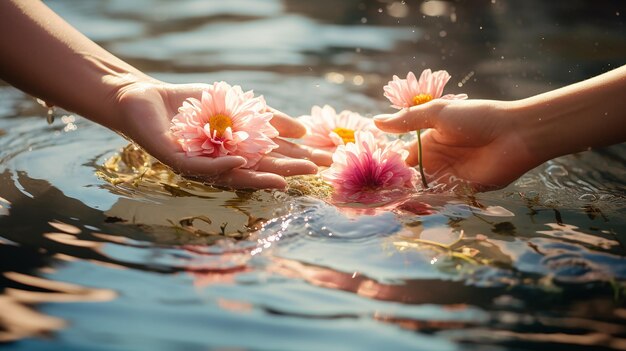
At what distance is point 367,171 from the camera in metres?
2.55

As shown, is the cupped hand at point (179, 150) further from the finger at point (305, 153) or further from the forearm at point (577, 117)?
the forearm at point (577, 117)

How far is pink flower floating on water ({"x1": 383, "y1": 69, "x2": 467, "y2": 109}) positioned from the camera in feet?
8.68

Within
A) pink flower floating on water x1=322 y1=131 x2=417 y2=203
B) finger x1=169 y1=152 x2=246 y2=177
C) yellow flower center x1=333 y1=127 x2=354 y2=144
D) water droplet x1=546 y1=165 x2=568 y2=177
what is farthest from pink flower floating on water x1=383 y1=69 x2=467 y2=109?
water droplet x1=546 y1=165 x2=568 y2=177

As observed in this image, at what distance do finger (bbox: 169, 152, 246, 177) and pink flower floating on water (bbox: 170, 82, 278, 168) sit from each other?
30 millimetres

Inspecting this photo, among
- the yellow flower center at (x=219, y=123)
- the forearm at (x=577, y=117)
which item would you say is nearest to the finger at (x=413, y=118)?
the forearm at (x=577, y=117)

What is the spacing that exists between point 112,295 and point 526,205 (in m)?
1.48

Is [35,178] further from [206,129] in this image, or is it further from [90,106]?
[206,129]

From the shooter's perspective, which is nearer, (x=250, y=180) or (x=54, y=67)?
(x=250, y=180)

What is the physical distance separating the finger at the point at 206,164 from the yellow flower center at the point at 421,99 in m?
0.70

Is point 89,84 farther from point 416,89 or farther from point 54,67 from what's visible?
point 416,89

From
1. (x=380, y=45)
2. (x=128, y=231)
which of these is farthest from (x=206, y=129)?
(x=380, y=45)

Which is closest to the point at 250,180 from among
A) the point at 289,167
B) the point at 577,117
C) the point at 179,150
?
the point at 289,167

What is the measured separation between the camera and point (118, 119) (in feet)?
8.82

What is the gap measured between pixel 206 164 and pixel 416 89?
84 cm
